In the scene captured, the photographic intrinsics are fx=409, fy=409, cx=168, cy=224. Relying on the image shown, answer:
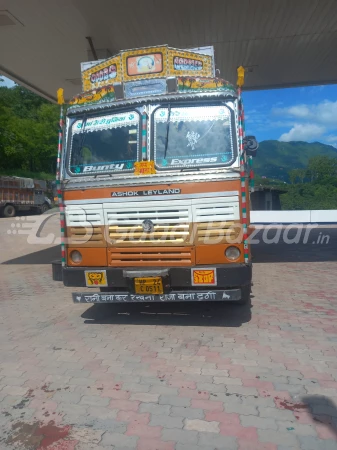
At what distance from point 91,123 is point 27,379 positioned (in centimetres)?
331

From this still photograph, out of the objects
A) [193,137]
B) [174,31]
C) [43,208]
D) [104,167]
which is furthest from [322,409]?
[43,208]

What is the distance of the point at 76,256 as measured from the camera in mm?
5434

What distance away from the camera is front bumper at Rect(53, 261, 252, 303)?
16.2ft

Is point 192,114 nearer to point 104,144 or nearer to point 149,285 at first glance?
point 104,144

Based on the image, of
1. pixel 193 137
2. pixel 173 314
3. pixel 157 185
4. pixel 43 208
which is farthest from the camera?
pixel 43 208

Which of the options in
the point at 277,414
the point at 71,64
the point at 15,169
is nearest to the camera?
the point at 277,414

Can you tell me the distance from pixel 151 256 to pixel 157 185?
889 mm

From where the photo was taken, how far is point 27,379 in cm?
407

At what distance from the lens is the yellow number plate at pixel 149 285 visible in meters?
5.03

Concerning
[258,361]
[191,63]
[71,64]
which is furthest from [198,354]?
[71,64]

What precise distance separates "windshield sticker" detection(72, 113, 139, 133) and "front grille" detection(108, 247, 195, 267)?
5.47 feet

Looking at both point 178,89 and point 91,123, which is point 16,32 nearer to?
point 91,123

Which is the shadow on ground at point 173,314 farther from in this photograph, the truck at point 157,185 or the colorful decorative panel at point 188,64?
the colorful decorative panel at point 188,64

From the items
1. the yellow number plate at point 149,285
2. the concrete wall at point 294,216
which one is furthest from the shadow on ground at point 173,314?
the concrete wall at point 294,216
